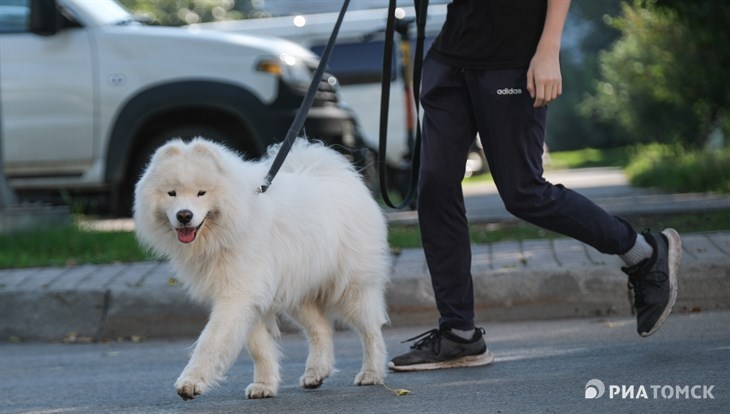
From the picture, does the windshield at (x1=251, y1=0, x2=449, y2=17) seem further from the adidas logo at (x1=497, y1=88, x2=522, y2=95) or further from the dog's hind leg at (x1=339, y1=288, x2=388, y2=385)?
the adidas logo at (x1=497, y1=88, x2=522, y2=95)

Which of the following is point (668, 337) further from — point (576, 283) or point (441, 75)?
point (441, 75)

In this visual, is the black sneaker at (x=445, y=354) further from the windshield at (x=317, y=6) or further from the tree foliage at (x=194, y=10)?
the tree foliage at (x=194, y=10)

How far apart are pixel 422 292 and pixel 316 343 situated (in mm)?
1751

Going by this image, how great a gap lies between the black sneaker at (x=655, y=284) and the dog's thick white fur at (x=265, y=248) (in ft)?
3.68

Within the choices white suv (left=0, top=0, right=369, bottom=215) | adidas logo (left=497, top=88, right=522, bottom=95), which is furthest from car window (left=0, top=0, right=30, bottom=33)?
adidas logo (left=497, top=88, right=522, bottom=95)

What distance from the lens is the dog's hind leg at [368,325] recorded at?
17.5 ft

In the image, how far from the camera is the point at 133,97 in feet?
35.1

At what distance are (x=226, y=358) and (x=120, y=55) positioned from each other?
6.45 m

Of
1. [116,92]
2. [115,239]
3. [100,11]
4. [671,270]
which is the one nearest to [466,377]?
[671,270]

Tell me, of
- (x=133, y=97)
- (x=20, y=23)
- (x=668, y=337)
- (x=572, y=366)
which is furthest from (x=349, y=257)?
(x=20, y=23)

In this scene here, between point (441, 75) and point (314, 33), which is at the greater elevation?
point (441, 75)

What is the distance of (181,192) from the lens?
4.91 meters

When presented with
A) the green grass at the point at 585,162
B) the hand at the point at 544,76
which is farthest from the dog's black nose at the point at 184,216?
the green grass at the point at 585,162

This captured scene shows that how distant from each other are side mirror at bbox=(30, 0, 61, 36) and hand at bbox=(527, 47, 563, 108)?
6.52 m
